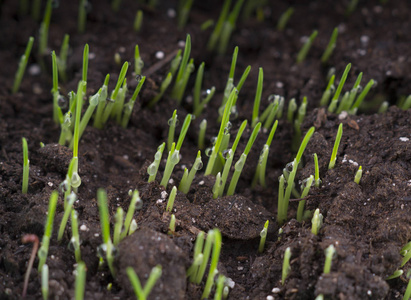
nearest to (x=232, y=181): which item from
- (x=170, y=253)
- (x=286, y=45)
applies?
(x=170, y=253)

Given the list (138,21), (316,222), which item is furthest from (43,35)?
(316,222)

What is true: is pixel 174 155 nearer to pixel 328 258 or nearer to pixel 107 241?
pixel 107 241

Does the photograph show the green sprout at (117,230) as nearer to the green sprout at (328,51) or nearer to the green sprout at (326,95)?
the green sprout at (326,95)

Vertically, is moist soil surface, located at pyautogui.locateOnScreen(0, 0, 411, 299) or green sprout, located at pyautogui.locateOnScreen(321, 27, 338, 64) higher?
green sprout, located at pyautogui.locateOnScreen(321, 27, 338, 64)

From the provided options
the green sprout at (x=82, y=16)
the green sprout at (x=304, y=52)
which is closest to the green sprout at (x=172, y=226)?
the green sprout at (x=304, y=52)

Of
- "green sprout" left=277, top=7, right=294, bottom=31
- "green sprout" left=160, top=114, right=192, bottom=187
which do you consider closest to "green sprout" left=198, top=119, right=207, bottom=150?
"green sprout" left=160, top=114, right=192, bottom=187

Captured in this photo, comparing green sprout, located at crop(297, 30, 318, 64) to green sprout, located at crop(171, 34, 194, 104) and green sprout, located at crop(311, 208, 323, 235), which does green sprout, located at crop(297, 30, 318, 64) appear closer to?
green sprout, located at crop(171, 34, 194, 104)

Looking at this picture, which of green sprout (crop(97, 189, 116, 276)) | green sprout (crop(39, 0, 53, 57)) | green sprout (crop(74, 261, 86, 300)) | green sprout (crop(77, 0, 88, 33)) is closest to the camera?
green sprout (crop(74, 261, 86, 300))
